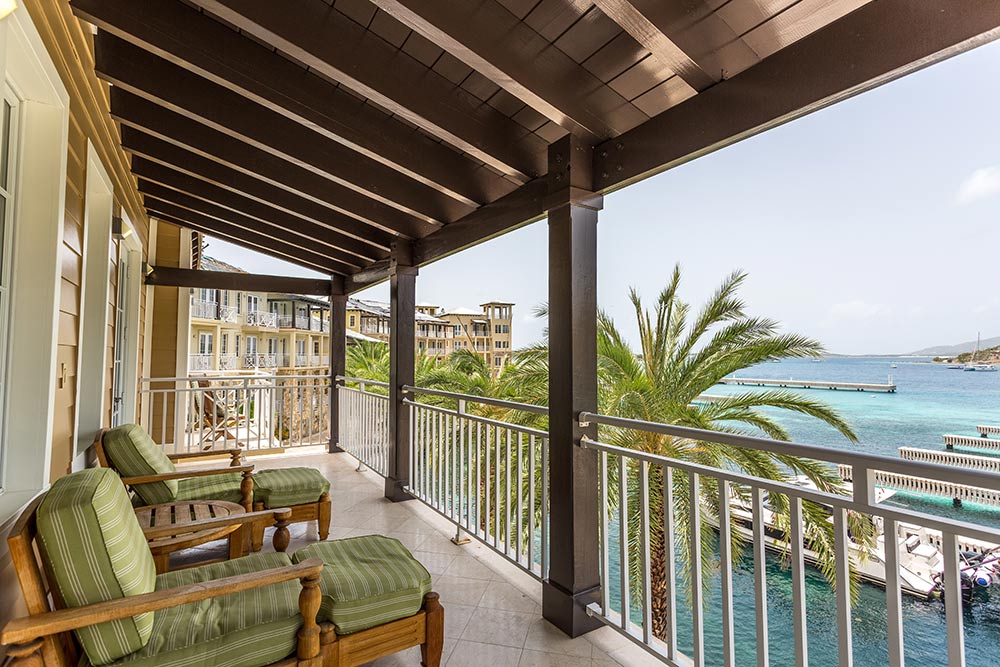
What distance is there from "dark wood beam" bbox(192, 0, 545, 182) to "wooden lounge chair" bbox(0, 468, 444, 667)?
1722mm

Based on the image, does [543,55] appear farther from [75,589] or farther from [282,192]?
[282,192]

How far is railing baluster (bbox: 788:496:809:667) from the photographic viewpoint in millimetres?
1603

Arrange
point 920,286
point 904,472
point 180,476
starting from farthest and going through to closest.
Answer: point 920,286 < point 180,476 < point 904,472

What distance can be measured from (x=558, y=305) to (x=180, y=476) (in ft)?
7.72

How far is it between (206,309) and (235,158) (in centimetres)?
1335

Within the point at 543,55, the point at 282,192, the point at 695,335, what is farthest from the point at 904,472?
the point at 695,335

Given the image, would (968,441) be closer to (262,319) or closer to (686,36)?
(686,36)

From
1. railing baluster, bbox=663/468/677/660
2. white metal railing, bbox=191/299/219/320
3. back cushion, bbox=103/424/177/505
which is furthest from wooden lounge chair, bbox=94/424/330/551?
white metal railing, bbox=191/299/219/320

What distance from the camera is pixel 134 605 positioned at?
1441 millimetres

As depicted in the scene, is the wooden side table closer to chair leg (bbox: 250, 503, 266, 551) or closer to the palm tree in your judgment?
chair leg (bbox: 250, 503, 266, 551)

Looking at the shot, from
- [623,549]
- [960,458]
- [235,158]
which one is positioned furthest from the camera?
[960,458]

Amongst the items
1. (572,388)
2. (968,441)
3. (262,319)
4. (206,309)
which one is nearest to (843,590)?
(572,388)

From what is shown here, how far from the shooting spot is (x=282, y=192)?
3904 mm

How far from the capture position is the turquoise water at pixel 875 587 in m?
6.06
